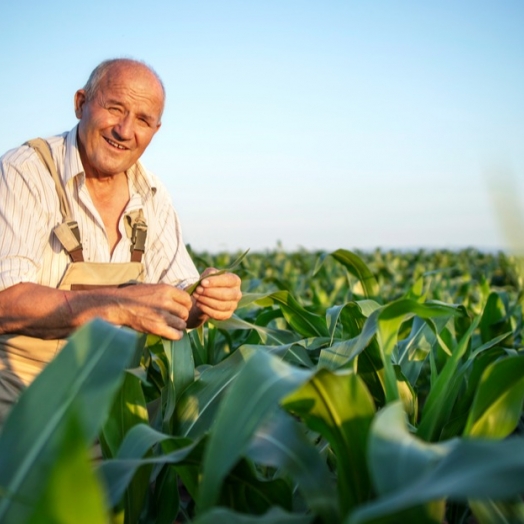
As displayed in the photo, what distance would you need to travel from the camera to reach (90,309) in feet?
6.34

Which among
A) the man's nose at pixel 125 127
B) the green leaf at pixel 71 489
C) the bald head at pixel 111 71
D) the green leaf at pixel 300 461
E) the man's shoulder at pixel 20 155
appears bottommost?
the green leaf at pixel 300 461

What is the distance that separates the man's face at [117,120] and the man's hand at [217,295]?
2.07 feet

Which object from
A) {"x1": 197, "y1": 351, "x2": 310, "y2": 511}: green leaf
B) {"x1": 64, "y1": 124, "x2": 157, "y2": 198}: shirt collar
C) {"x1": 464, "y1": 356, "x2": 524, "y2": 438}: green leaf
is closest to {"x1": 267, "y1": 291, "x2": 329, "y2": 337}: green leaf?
{"x1": 64, "y1": 124, "x2": 157, "y2": 198}: shirt collar

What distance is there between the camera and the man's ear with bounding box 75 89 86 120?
101 inches

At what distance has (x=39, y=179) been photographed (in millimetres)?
2279

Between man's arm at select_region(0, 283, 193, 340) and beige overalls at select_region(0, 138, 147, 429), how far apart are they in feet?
0.51

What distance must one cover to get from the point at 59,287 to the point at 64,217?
24 centimetres

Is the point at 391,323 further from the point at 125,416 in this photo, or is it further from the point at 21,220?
the point at 21,220

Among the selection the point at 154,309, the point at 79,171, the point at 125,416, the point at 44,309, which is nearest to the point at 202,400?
the point at 125,416

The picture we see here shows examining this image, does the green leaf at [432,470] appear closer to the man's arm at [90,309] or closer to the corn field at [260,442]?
the corn field at [260,442]

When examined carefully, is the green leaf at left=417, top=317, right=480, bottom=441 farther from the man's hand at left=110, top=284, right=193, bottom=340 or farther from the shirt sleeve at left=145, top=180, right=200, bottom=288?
the shirt sleeve at left=145, top=180, right=200, bottom=288

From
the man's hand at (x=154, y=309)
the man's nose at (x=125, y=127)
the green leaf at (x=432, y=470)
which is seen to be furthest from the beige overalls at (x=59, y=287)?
the green leaf at (x=432, y=470)

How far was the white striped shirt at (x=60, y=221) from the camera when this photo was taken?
217 centimetres

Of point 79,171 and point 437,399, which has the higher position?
point 79,171
